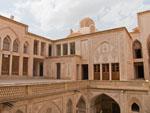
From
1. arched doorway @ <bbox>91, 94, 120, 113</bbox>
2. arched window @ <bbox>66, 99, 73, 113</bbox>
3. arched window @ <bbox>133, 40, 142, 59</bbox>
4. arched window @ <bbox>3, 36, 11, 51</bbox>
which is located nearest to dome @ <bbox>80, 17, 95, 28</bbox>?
arched window @ <bbox>133, 40, 142, 59</bbox>

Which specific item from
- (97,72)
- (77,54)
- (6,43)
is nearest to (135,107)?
(97,72)

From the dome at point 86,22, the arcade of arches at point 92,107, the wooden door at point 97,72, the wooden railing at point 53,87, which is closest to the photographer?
the wooden railing at point 53,87

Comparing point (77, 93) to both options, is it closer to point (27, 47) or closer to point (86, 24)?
point (27, 47)

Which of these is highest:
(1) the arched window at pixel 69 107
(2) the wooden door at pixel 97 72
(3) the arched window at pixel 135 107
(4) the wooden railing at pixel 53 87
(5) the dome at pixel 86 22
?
(5) the dome at pixel 86 22

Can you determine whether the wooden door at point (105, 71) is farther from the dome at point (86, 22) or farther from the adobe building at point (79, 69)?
the dome at point (86, 22)

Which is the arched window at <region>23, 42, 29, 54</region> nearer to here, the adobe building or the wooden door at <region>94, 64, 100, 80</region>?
the adobe building

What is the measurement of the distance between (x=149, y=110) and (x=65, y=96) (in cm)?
753

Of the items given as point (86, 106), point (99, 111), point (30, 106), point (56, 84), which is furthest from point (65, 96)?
point (99, 111)

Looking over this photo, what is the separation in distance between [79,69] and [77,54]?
2054 millimetres

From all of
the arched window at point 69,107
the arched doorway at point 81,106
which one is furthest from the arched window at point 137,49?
the arched window at point 69,107

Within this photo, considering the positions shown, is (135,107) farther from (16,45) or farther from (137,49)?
(16,45)

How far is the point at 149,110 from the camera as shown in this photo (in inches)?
510

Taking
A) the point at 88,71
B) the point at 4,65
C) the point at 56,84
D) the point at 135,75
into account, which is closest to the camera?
the point at 56,84

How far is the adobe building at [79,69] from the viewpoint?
36.9 feet
